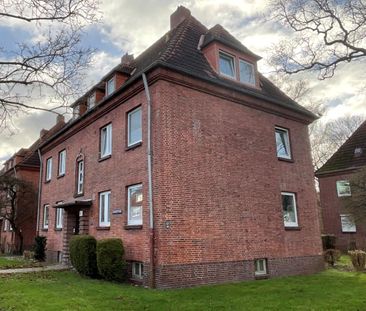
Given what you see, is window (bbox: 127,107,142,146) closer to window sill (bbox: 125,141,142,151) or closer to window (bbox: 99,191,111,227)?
window sill (bbox: 125,141,142,151)

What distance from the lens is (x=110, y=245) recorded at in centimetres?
1259

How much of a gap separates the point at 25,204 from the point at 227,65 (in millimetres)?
22448

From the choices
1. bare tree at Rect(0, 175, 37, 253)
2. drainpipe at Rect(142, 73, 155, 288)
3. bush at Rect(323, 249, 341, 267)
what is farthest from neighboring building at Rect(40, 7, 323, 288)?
bare tree at Rect(0, 175, 37, 253)

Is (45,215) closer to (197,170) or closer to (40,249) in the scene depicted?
(40,249)

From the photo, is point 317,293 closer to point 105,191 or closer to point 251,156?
point 251,156

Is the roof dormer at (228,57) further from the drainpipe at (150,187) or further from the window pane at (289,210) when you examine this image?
the window pane at (289,210)

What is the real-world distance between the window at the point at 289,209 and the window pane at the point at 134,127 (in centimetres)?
692

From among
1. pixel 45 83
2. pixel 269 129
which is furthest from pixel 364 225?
pixel 45 83

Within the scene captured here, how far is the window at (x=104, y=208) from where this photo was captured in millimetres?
15609

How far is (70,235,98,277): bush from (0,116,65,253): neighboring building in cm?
1604

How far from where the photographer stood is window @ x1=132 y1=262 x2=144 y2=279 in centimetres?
1254

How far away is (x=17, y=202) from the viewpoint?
30.0m

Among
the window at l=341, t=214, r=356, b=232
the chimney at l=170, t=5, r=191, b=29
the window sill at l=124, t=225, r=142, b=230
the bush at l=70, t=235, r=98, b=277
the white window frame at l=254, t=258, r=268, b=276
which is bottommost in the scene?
the white window frame at l=254, t=258, r=268, b=276

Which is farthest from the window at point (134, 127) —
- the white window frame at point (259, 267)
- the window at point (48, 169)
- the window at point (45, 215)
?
the window at point (45, 215)
